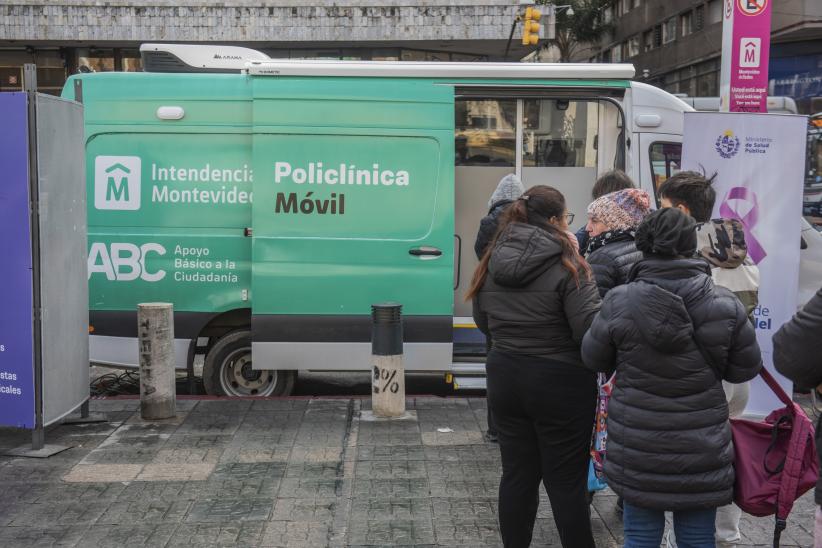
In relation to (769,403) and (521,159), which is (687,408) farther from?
(521,159)

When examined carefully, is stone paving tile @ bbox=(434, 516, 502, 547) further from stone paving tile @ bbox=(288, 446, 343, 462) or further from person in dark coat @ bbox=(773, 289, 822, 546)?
person in dark coat @ bbox=(773, 289, 822, 546)

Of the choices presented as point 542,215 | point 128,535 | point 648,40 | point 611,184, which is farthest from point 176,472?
point 648,40

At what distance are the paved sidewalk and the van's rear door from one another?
2.45 feet

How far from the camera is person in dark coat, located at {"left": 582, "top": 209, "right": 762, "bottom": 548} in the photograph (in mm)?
3551

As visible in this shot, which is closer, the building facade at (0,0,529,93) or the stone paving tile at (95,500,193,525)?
the stone paving tile at (95,500,193,525)

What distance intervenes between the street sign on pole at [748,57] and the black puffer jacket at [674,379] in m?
6.56

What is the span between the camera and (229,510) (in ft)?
17.8

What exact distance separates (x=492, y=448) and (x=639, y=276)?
324cm

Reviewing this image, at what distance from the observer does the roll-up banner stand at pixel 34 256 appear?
632 centimetres

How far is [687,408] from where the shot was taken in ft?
11.7

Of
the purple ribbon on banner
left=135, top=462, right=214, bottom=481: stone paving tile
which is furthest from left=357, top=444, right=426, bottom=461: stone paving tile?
the purple ribbon on banner

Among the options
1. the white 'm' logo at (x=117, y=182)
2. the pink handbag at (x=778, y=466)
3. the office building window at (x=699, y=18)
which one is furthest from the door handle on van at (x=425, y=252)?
the office building window at (x=699, y=18)

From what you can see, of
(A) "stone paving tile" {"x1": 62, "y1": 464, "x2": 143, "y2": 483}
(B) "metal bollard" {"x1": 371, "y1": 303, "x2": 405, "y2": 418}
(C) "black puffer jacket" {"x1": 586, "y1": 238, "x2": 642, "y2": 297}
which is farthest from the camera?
(B) "metal bollard" {"x1": 371, "y1": 303, "x2": 405, "y2": 418}

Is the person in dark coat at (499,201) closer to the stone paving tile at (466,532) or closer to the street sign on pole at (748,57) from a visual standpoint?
the stone paving tile at (466,532)
